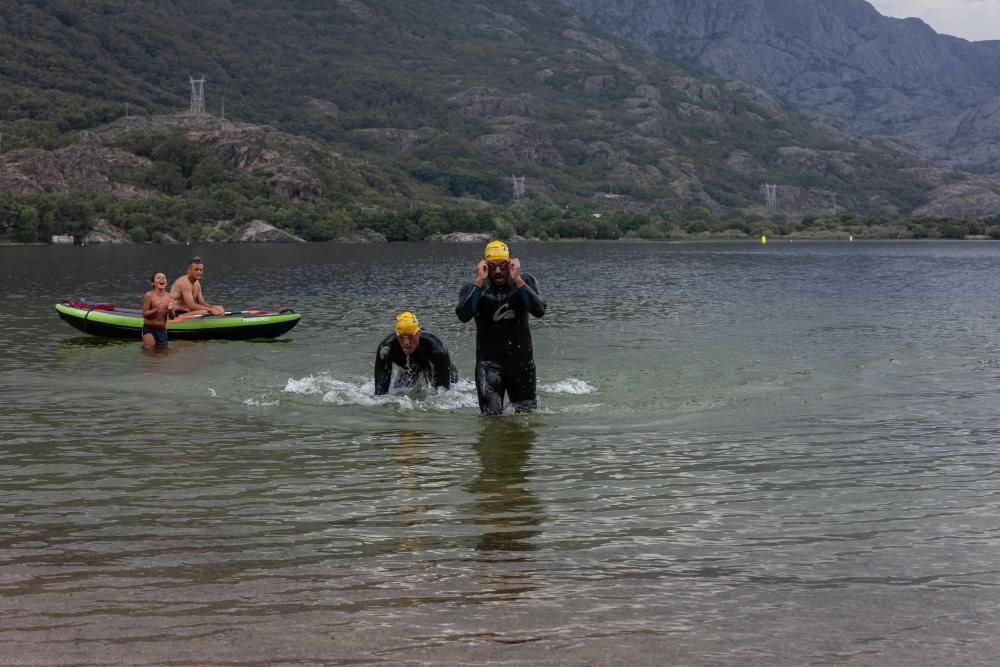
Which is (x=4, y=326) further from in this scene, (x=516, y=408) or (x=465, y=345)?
(x=516, y=408)

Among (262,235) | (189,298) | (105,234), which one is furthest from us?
(262,235)

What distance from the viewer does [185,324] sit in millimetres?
30109

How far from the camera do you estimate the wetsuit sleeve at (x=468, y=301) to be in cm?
1598

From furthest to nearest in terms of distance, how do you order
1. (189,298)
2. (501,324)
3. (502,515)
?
1. (189,298)
2. (501,324)
3. (502,515)

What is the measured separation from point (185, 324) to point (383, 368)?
1298 cm

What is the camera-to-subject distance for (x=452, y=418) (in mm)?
17375

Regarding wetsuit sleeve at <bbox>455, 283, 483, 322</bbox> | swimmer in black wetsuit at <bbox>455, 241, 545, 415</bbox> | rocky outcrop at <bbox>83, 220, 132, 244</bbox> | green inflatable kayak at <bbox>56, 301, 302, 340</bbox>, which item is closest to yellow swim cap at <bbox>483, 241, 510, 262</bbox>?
swimmer in black wetsuit at <bbox>455, 241, 545, 415</bbox>

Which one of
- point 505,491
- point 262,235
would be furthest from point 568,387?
point 262,235

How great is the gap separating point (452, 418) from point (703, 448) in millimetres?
4231

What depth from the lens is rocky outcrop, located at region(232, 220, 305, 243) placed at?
18925 cm

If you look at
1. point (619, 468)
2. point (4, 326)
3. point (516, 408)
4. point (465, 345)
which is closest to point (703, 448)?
point (619, 468)

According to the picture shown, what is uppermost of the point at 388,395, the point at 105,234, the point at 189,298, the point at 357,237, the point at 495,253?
the point at 357,237

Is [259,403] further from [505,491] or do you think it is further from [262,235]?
[262,235]

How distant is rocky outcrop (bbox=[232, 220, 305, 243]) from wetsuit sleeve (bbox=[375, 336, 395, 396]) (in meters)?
174
